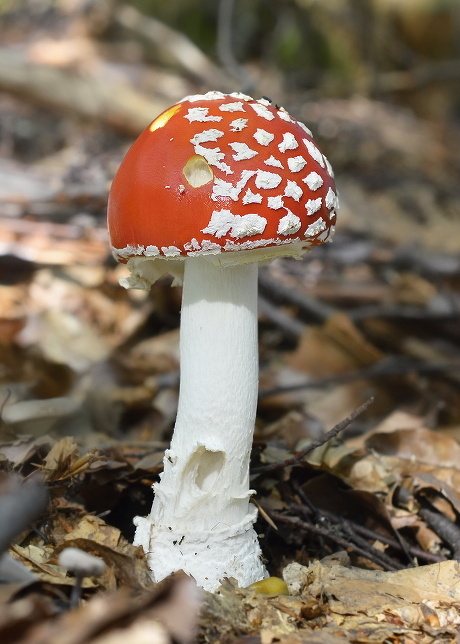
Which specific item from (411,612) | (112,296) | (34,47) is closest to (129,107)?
(34,47)

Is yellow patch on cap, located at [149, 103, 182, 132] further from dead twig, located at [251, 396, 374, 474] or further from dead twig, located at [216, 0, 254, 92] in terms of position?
dead twig, located at [216, 0, 254, 92]

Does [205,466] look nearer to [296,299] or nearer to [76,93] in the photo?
[296,299]

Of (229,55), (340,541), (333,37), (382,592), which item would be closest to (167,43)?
(333,37)

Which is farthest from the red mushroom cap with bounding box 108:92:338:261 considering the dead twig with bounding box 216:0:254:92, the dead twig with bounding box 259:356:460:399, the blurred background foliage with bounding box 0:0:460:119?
the blurred background foliage with bounding box 0:0:460:119

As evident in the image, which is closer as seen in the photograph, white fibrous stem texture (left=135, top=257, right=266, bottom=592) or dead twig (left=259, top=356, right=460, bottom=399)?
white fibrous stem texture (left=135, top=257, right=266, bottom=592)

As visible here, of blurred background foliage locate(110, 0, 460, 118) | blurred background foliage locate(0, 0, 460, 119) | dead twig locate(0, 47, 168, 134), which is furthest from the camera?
blurred background foliage locate(110, 0, 460, 118)

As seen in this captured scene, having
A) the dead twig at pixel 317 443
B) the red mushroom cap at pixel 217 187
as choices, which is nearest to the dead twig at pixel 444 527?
the dead twig at pixel 317 443

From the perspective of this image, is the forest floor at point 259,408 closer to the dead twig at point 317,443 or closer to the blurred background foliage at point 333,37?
the dead twig at point 317,443
